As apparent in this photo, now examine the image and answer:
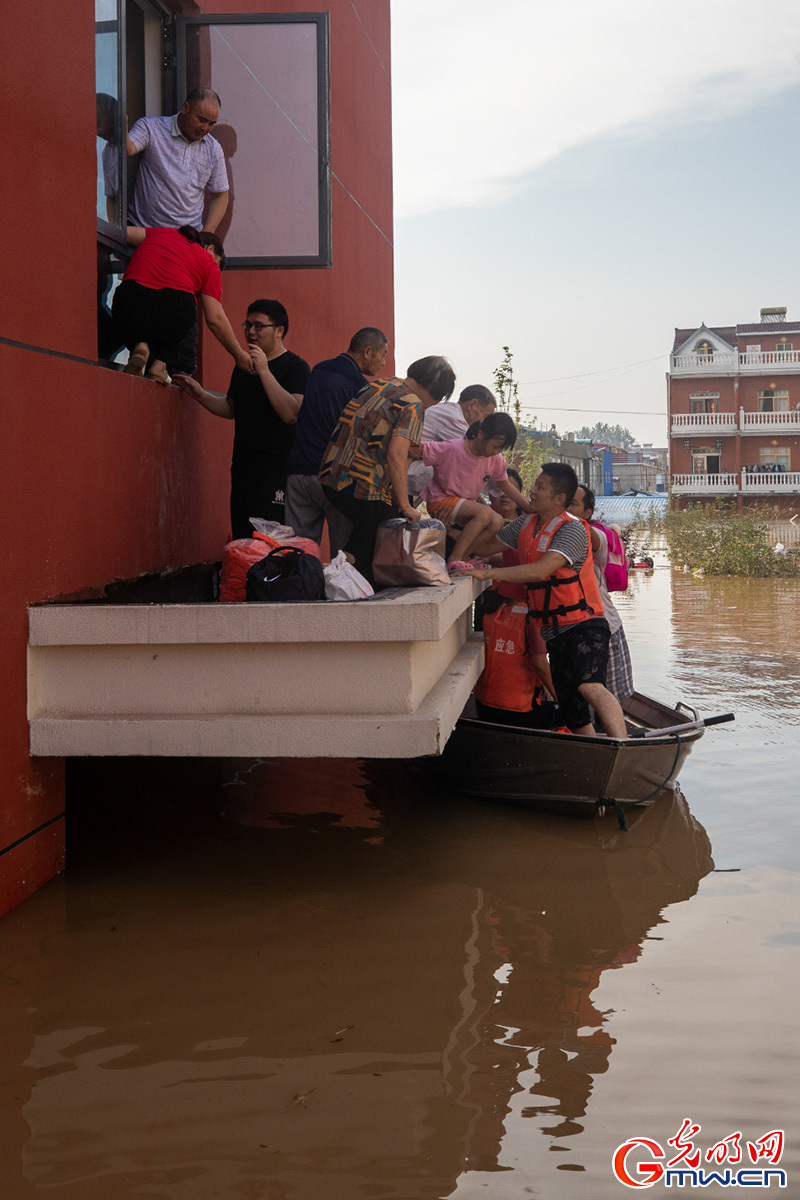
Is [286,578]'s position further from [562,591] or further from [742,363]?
[742,363]

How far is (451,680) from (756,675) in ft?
23.5

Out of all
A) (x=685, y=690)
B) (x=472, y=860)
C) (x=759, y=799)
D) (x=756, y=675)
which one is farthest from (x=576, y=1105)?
(x=756, y=675)

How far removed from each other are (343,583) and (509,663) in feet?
7.74

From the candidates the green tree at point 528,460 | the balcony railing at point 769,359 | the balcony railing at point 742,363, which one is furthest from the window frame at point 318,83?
the balcony railing at point 769,359

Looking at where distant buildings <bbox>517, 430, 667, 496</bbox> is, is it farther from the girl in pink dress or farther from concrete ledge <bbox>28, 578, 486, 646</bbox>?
concrete ledge <bbox>28, 578, 486, 646</bbox>

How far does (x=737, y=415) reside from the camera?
44.2 meters

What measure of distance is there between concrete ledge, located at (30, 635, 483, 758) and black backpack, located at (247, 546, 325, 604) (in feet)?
1.98

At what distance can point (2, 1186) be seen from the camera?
3.07 meters

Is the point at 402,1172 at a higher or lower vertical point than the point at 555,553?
lower

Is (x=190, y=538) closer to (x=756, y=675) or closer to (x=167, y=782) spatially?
(x=167, y=782)

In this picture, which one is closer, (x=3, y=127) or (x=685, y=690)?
(x=3, y=127)

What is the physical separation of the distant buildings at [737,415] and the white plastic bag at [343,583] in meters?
39.4

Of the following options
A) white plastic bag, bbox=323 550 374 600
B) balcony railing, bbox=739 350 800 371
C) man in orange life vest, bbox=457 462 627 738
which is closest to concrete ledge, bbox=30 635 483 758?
white plastic bag, bbox=323 550 374 600

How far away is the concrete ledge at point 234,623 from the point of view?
473 centimetres
